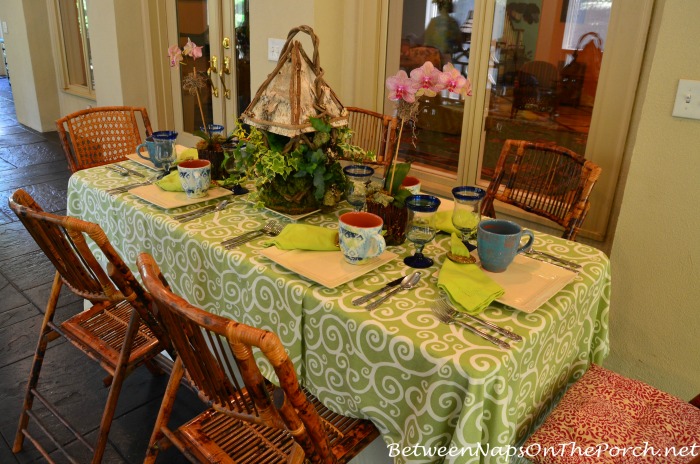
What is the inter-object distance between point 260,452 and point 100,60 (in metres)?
4.35

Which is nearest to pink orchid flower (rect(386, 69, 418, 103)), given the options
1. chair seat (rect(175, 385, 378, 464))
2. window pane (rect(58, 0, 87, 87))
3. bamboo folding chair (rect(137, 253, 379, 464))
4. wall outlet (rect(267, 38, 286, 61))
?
bamboo folding chair (rect(137, 253, 379, 464))

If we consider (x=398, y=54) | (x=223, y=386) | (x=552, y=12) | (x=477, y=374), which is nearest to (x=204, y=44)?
(x=398, y=54)

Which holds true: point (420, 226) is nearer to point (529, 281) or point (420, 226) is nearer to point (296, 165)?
point (529, 281)

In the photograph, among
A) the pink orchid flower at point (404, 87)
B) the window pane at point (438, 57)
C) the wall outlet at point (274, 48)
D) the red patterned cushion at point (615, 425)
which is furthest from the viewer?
the wall outlet at point (274, 48)

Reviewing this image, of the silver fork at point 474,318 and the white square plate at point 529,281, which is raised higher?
the white square plate at point 529,281

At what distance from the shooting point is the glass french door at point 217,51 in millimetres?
3682

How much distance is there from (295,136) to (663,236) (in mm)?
1202

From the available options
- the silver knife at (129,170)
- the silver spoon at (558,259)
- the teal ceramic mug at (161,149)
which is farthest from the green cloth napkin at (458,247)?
the silver knife at (129,170)

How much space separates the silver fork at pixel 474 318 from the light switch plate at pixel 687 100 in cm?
101

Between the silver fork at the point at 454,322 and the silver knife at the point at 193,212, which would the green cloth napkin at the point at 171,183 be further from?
the silver fork at the point at 454,322

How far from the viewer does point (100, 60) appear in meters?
4.61

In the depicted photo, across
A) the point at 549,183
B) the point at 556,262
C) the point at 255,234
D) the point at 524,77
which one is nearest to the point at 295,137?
the point at 255,234

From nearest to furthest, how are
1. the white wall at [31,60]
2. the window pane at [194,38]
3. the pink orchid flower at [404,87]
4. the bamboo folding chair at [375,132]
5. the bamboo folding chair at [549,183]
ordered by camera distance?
1. the pink orchid flower at [404,87]
2. the bamboo folding chair at [549,183]
3. the bamboo folding chair at [375,132]
4. the window pane at [194,38]
5. the white wall at [31,60]

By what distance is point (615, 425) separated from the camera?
1211 millimetres
